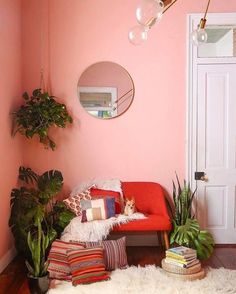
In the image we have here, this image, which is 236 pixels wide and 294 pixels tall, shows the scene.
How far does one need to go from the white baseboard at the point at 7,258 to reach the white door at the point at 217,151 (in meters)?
2.18

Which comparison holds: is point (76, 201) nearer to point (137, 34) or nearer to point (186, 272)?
point (186, 272)

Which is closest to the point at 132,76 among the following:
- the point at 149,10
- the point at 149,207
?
the point at 149,207

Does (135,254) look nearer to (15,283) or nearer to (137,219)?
(137,219)

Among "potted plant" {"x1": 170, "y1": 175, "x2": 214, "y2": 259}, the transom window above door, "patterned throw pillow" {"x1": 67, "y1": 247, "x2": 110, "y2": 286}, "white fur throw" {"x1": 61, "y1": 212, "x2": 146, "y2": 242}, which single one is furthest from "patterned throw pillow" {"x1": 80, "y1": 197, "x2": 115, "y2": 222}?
the transom window above door

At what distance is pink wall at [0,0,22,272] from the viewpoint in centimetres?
351

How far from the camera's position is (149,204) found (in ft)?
12.9

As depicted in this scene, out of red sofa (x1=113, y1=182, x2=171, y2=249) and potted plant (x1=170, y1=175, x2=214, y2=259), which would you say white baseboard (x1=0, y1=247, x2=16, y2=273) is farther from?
potted plant (x1=170, y1=175, x2=214, y2=259)

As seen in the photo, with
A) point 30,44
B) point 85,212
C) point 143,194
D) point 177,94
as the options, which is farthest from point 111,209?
point 30,44

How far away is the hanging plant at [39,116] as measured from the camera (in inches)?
149

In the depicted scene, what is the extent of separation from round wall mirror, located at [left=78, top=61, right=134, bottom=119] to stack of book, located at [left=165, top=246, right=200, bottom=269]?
1739mm

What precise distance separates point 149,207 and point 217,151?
1062 millimetres

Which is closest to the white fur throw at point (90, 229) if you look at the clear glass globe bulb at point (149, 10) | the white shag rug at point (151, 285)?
the white shag rug at point (151, 285)

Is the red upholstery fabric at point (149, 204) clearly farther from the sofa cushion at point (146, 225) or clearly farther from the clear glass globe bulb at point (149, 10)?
the clear glass globe bulb at point (149, 10)

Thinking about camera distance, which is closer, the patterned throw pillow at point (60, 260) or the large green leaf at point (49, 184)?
the patterned throw pillow at point (60, 260)
